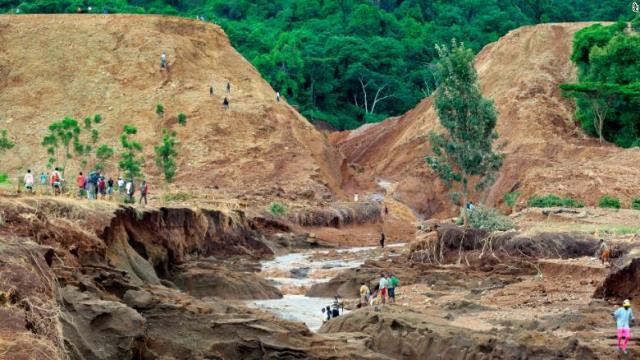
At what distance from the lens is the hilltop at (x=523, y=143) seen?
2365 inches

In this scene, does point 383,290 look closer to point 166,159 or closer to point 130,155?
point 130,155

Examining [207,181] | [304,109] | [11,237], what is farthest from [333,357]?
[304,109]

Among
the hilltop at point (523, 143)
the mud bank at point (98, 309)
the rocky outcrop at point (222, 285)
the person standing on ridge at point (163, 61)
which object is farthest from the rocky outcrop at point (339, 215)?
the mud bank at point (98, 309)

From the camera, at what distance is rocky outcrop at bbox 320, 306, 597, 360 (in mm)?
20469

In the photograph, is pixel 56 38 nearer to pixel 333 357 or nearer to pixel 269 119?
pixel 269 119

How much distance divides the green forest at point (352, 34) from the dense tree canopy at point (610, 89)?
75.4ft

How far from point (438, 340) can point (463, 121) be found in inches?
950

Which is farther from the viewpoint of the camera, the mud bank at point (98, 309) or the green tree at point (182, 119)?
the green tree at point (182, 119)

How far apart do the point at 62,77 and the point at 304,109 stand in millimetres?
28709

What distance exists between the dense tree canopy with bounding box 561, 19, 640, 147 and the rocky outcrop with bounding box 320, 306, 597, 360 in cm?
4328

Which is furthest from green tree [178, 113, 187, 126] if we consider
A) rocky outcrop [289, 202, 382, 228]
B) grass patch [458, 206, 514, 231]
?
grass patch [458, 206, 514, 231]

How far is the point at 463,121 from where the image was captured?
45188mm

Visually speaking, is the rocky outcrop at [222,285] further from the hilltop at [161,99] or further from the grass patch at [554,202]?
the hilltop at [161,99]

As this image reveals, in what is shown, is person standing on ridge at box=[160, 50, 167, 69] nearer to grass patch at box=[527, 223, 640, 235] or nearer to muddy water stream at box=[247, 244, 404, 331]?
muddy water stream at box=[247, 244, 404, 331]
